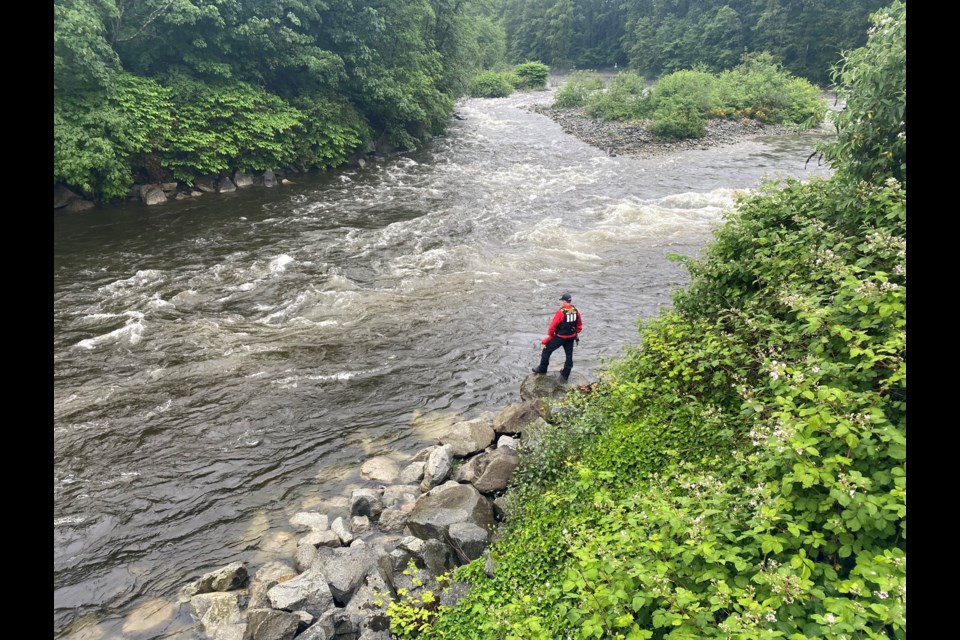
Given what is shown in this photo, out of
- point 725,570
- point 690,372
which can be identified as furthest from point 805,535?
point 690,372

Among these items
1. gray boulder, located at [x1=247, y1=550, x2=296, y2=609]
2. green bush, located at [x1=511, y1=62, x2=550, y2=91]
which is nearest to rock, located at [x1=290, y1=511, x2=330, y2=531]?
gray boulder, located at [x1=247, y1=550, x2=296, y2=609]

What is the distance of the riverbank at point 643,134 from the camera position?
34.5 meters

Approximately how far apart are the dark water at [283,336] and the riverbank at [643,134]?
334 inches

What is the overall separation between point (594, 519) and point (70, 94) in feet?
80.6

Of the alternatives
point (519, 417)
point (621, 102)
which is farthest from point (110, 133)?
point (621, 102)

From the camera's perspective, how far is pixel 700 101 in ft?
140

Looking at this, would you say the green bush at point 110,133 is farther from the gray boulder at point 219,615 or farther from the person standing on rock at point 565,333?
the person standing on rock at point 565,333

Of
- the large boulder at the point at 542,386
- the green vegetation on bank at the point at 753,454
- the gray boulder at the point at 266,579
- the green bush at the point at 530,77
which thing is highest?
the green bush at the point at 530,77

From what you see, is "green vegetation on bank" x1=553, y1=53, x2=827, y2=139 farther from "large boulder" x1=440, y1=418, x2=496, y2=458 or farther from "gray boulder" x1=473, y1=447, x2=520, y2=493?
"gray boulder" x1=473, y1=447, x2=520, y2=493

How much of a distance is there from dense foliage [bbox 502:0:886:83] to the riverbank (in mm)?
10641

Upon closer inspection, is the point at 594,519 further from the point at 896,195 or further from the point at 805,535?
the point at 896,195

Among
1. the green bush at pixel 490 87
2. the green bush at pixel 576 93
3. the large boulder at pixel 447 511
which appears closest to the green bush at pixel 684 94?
the green bush at pixel 576 93
